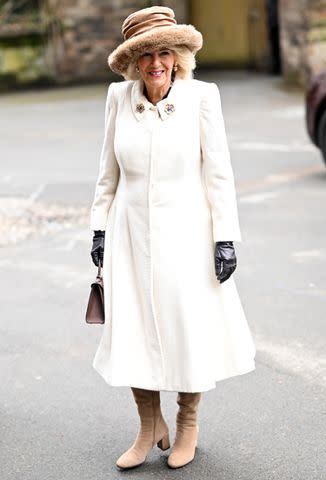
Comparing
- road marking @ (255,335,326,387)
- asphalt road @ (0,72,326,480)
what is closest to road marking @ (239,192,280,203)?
asphalt road @ (0,72,326,480)

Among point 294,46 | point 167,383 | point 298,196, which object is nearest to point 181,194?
point 167,383

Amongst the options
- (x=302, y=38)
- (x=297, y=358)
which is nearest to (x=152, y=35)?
(x=297, y=358)

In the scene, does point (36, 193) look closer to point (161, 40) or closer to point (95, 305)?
point (95, 305)

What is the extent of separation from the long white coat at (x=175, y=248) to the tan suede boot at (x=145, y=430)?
0.22m

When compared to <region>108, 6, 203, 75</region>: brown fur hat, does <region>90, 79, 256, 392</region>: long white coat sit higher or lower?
lower

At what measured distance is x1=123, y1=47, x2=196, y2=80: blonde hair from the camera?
4480mm

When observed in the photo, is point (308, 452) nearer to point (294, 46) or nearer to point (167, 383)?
point (167, 383)

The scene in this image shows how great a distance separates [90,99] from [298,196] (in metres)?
11.4

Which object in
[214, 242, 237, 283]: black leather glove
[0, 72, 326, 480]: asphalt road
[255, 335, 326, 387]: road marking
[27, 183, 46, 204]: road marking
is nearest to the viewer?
[214, 242, 237, 283]: black leather glove

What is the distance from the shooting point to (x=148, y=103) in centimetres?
453

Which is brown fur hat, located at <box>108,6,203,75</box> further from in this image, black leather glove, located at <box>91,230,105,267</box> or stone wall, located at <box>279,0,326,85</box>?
stone wall, located at <box>279,0,326,85</box>

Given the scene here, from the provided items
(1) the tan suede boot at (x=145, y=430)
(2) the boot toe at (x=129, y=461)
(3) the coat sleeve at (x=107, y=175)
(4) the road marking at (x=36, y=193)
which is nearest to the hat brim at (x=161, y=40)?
(3) the coat sleeve at (x=107, y=175)

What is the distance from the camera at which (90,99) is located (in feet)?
71.0

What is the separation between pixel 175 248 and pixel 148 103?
623 millimetres
